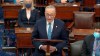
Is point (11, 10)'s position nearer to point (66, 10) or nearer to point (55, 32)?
point (66, 10)

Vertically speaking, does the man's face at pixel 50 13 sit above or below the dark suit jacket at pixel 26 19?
above

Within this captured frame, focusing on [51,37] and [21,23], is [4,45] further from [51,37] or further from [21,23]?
[51,37]

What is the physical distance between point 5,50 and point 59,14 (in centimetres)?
276

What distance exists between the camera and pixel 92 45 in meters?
4.39

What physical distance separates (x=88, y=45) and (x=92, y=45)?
63mm

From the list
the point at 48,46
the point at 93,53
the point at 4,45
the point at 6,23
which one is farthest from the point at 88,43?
the point at 6,23

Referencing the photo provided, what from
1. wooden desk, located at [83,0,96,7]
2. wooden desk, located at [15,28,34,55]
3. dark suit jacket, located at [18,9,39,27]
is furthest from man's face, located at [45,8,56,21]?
wooden desk, located at [83,0,96,7]

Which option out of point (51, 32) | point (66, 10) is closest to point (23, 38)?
point (51, 32)

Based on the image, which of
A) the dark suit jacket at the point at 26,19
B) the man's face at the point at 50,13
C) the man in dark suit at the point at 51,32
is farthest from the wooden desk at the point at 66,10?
the man's face at the point at 50,13

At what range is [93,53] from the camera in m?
4.36

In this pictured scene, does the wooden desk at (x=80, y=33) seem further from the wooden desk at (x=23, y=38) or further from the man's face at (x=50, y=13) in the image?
the man's face at (x=50, y=13)

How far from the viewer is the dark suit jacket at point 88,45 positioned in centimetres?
440

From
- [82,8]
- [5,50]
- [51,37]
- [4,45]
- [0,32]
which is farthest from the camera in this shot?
[82,8]

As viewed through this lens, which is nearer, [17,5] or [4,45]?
[4,45]
